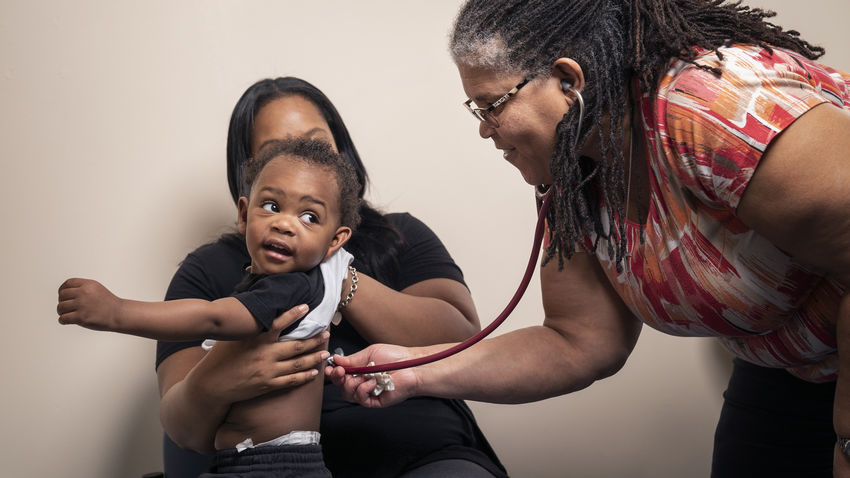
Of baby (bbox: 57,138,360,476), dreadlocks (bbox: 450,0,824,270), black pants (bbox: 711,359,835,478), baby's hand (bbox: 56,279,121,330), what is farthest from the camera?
black pants (bbox: 711,359,835,478)

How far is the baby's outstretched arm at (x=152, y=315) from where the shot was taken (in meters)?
0.91

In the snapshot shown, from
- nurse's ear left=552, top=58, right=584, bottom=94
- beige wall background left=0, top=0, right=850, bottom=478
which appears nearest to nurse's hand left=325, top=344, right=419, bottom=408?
nurse's ear left=552, top=58, right=584, bottom=94

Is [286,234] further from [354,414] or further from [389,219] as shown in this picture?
[389,219]

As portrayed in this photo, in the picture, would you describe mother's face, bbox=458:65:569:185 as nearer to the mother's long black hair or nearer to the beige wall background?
the mother's long black hair

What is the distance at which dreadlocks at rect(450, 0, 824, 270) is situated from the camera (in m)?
1.06

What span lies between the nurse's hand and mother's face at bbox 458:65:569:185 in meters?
0.44

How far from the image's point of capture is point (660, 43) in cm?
104

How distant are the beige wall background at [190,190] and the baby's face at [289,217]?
0.85 meters

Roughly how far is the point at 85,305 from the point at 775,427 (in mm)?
1202

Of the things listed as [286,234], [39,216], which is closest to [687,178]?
[286,234]

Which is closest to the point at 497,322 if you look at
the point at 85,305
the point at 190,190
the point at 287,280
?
the point at 287,280

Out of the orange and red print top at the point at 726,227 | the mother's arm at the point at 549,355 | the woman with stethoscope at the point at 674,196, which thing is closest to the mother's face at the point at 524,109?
the woman with stethoscope at the point at 674,196

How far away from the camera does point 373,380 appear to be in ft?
4.26

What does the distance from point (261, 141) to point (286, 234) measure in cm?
47
